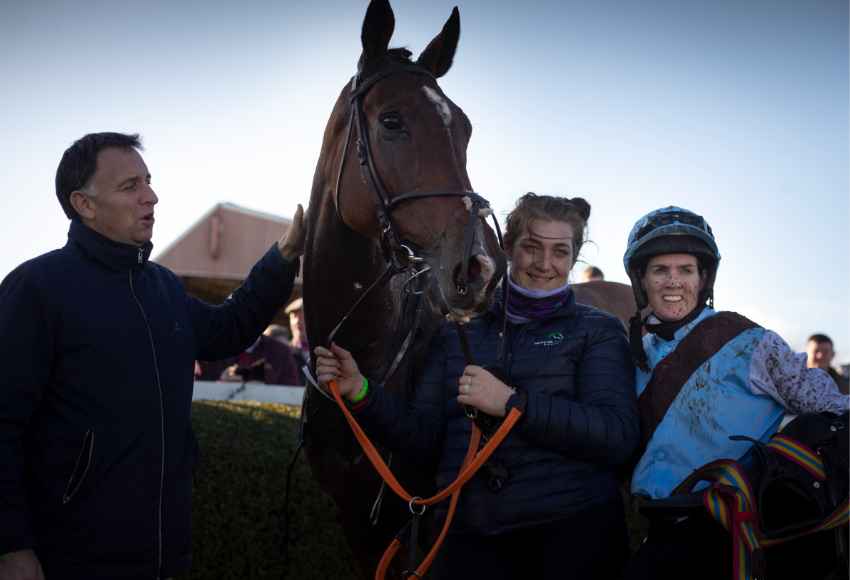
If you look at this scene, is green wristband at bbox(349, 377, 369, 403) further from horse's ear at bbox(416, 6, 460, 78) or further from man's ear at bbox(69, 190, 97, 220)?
horse's ear at bbox(416, 6, 460, 78)

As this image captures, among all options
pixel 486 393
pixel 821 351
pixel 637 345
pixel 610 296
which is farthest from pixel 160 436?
pixel 821 351

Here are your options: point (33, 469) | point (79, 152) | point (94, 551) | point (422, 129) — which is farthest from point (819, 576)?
point (79, 152)

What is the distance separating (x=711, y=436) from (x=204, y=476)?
3.91 metres

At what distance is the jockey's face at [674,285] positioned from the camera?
8.35ft

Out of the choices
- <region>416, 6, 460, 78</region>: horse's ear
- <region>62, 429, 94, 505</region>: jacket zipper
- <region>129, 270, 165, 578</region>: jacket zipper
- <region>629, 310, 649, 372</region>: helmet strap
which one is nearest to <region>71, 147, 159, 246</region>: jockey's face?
<region>129, 270, 165, 578</region>: jacket zipper

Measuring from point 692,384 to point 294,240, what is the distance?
1.66 m

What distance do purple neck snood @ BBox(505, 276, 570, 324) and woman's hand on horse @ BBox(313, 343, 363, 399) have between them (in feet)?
1.91

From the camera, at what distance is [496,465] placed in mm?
2408

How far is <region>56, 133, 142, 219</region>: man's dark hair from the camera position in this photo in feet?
8.36

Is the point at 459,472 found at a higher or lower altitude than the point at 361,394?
lower

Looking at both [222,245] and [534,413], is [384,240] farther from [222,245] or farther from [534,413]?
[222,245]

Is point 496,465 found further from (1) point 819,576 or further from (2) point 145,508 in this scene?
(2) point 145,508

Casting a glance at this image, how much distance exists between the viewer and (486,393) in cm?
229

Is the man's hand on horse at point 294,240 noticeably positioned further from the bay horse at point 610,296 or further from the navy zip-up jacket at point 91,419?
the bay horse at point 610,296
